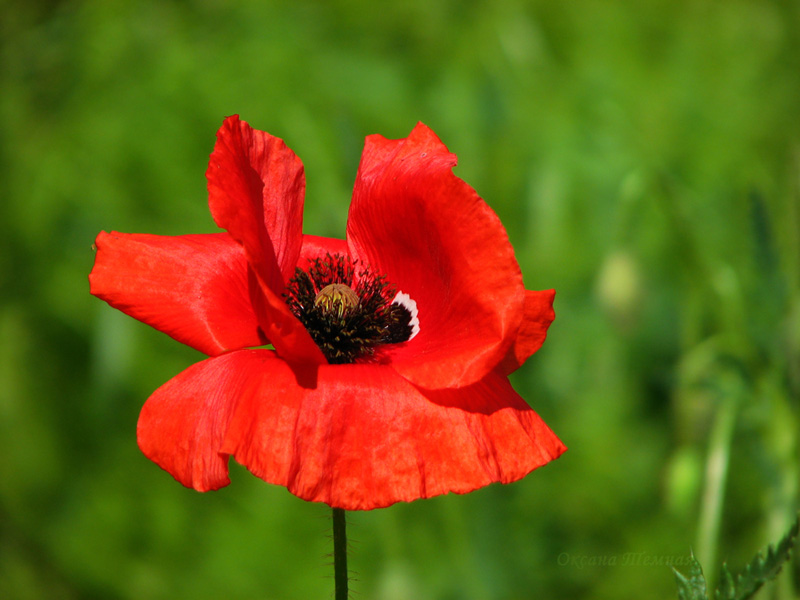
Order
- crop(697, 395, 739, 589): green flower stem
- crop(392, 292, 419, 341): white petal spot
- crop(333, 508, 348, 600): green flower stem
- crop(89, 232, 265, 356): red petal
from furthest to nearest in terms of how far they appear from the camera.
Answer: crop(697, 395, 739, 589): green flower stem < crop(392, 292, 419, 341): white petal spot < crop(89, 232, 265, 356): red petal < crop(333, 508, 348, 600): green flower stem

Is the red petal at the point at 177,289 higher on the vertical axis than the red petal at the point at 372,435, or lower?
higher

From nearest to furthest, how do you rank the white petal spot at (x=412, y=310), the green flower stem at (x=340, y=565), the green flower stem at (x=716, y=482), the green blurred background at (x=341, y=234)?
the green flower stem at (x=340, y=565), the white petal spot at (x=412, y=310), the green flower stem at (x=716, y=482), the green blurred background at (x=341, y=234)

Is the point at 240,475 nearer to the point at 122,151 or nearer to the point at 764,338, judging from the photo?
the point at 122,151

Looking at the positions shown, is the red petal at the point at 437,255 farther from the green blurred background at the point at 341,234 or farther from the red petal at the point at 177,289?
the green blurred background at the point at 341,234

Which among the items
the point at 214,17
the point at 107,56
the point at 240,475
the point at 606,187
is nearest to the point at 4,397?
the point at 240,475

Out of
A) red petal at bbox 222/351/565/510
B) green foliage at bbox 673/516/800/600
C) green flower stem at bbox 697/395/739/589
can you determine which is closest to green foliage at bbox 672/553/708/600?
green foliage at bbox 673/516/800/600

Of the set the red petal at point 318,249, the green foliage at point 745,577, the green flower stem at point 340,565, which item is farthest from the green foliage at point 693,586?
the red petal at point 318,249

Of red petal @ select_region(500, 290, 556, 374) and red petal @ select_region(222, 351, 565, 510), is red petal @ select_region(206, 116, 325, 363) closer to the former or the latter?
red petal @ select_region(222, 351, 565, 510)
